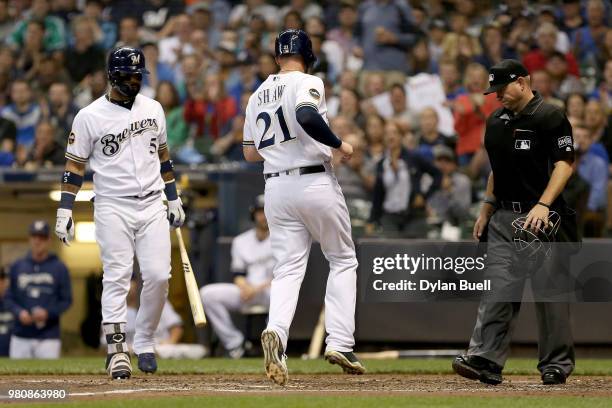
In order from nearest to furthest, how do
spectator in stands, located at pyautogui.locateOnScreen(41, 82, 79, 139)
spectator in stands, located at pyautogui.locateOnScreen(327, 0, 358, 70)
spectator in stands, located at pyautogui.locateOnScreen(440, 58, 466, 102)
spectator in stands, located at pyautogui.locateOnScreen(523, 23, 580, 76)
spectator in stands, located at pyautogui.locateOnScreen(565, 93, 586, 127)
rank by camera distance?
spectator in stands, located at pyautogui.locateOnScreen(565, 93, 586, 127)
spectator in stands, located at pyautogui.locateOnScreen(523, 23, 580, 76)
spectator in stands, located at pyautogui.locateOnScreen(440, 58, 466, 102)
spectator in stands, located at pyautogui.locateOnScreen(41, 82, 79, 139)
spectator in stands, located at pyautogui.locateOnScreen(327, 0, 358, 70)

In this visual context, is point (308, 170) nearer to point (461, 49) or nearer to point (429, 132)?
point (429, 132)

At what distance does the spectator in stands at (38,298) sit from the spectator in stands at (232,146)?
268cm

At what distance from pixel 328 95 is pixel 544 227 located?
326 inches

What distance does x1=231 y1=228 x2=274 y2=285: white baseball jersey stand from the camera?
1176 centimetres

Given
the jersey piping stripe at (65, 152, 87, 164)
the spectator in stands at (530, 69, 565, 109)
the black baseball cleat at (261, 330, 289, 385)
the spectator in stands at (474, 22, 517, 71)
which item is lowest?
the black baseball cleat at (261, 330, 289, 385)

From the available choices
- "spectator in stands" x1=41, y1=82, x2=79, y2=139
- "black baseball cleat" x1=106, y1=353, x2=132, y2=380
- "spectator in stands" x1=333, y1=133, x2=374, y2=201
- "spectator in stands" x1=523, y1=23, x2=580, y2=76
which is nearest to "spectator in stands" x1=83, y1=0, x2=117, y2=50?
"spectator in stands" x1=41, y1=82, x2=79, y2=139

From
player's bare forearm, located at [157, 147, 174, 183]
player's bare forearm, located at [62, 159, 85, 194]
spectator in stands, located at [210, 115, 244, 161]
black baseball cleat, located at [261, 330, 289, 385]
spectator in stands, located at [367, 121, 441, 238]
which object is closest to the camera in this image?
black baseball cleat, located at [261, 330, 289, 385]

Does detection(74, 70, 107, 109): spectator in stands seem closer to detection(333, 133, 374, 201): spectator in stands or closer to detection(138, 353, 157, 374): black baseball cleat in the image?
detection(333, 133, 374, 201): spectator in stands

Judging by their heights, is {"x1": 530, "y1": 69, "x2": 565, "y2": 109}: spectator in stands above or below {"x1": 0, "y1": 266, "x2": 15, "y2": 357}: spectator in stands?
above

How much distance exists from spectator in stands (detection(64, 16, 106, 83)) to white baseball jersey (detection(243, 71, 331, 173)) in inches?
375

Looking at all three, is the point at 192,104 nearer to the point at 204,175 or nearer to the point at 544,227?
the point at 204,175

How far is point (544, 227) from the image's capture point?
269 inches

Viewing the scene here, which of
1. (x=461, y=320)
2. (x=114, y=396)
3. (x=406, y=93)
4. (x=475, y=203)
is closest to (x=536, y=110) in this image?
(x=114, y=396)

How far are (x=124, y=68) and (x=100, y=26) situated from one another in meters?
9.50
